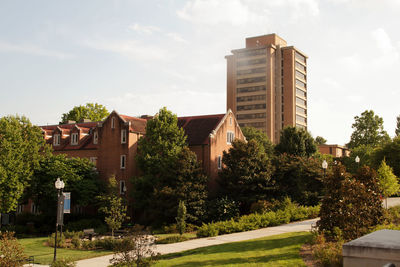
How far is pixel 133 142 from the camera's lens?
1748 inches

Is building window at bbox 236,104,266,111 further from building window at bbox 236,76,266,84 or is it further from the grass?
the grass

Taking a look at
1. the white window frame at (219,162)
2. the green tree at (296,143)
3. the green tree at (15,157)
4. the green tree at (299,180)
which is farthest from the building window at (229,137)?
the green tree at (15,157)

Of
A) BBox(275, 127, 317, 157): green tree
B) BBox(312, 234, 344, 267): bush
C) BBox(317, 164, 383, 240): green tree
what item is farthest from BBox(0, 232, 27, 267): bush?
BBox(275, 127, 317, 157): green tree

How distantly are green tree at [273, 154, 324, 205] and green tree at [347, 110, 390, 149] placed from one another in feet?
99.4

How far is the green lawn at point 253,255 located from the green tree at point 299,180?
1933 centimetres

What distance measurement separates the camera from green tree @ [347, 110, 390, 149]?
221ft

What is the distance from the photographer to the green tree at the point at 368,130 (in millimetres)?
67500

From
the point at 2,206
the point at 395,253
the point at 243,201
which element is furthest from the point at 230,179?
the point at 395,253

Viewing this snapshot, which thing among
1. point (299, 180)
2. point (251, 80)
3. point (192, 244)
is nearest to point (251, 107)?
point (251, 80)

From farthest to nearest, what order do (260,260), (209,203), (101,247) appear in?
1. (209,203)
2. (101,247)
3. (260,260)

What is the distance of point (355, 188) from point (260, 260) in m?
6.47

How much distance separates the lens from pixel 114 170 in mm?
44656

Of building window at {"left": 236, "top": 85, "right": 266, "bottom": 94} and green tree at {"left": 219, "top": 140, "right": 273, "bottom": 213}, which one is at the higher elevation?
building window at {"left": 236, "top": 85, "right": 266, "bottom": 94}

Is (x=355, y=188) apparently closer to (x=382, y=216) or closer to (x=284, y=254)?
(x=382, y=216)
